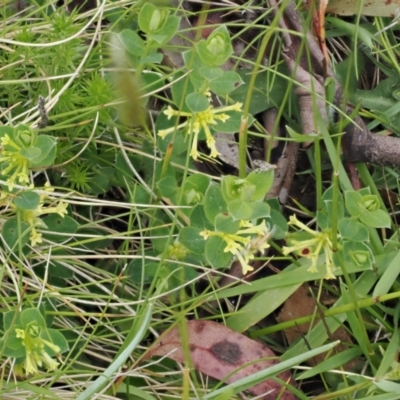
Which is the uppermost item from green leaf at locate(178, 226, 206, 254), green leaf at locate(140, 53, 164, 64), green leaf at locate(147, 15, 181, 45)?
green leaf at locate(147, 15, 181, 45)

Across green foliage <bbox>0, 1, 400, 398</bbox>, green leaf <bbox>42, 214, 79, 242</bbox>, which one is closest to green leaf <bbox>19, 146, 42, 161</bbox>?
green foliage <bbox>0, 1, 400, 398</bbox>

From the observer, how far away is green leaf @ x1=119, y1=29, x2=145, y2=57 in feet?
4.23

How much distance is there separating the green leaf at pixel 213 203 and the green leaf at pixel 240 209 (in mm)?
70

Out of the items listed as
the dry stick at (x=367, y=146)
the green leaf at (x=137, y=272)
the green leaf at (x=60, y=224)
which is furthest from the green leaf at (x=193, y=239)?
the dry stick at (x=367, y=146)

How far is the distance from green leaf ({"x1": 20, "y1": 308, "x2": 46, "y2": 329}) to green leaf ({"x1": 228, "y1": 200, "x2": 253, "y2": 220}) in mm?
393

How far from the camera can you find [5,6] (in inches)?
56.9

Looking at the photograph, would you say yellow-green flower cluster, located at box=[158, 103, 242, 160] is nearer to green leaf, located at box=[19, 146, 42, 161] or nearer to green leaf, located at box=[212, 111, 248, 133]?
green leaf, located at box=[212, 111, 248, 133]

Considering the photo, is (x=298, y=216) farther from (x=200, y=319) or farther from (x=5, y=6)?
(x=5, y=6)

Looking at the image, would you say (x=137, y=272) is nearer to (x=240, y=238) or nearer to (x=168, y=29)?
(x=240, y=238)

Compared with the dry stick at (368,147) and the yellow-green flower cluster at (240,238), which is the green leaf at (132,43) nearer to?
the yellow-green flower cluster at (240,238)

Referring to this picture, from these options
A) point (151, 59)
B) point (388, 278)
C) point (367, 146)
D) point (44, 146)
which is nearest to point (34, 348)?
point (44, 146)

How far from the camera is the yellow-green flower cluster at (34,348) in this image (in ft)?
3.82

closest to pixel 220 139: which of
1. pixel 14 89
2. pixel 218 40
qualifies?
pixel 218 40

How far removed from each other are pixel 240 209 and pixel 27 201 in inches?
16.0
